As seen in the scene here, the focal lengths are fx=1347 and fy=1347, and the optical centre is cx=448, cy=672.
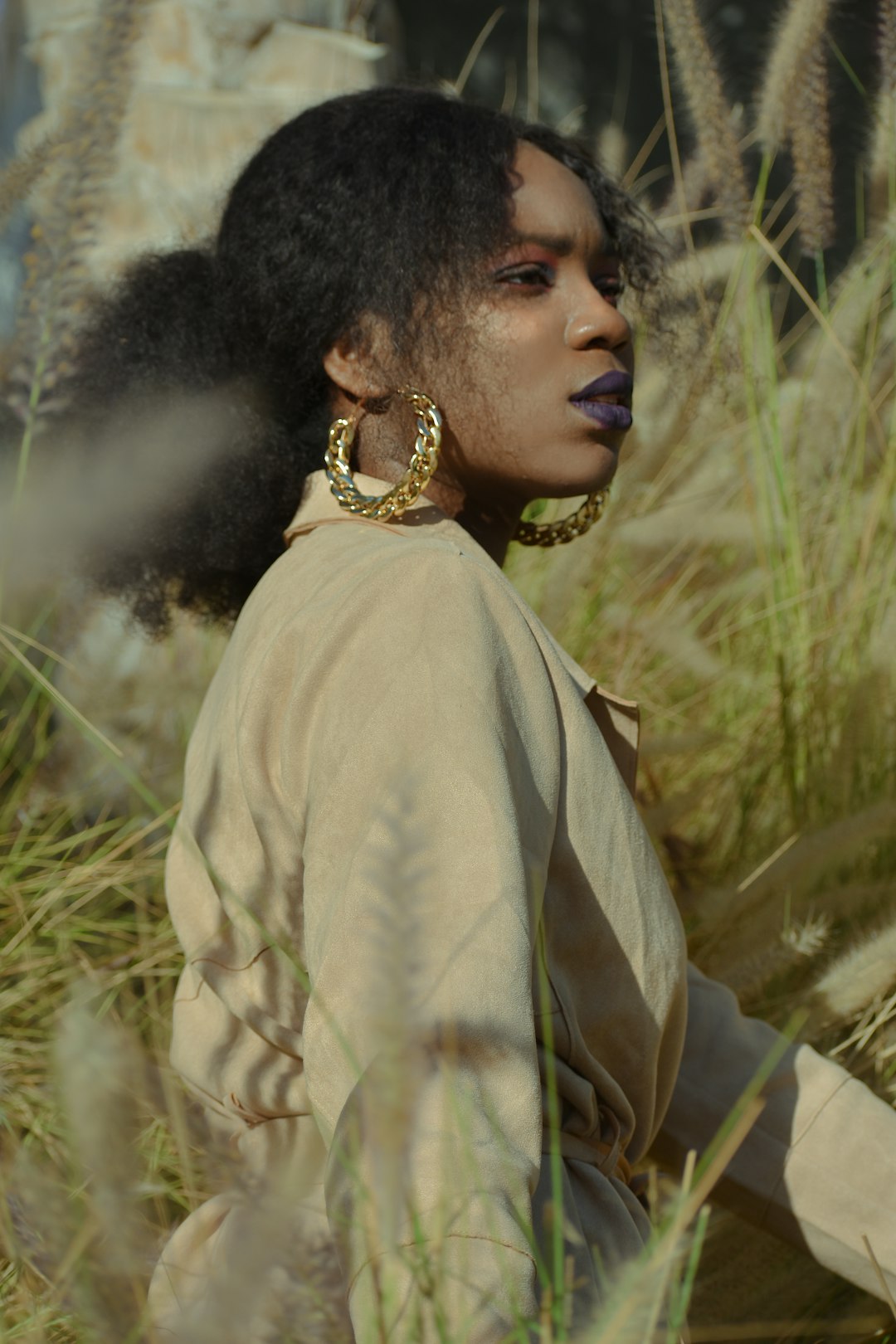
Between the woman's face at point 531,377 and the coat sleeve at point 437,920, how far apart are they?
259 mm

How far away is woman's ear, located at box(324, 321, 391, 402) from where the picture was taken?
109cm

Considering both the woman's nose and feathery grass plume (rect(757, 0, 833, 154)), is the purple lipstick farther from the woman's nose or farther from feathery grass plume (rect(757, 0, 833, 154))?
feathery grass plume (rect(757, 0, 833, 154))

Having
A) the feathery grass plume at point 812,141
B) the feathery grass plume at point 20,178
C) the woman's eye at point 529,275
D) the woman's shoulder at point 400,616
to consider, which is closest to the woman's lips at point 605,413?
the woman's eye at point 529,275

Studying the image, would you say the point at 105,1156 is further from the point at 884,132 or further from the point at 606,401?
the point at 884,132

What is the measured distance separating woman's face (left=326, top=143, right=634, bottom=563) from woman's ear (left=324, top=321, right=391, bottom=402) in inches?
1.0

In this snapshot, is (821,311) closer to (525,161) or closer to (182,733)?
(525,161)

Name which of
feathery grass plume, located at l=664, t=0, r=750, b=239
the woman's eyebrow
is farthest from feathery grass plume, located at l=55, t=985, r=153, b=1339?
feathery grass plume, located at l=664, t=0, r=750, b=239

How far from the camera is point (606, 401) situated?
42.3 inches

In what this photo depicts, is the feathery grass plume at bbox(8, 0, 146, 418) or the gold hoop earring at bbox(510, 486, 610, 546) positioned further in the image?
the gold hoop earring at bbox(510, 486, 610, 546)

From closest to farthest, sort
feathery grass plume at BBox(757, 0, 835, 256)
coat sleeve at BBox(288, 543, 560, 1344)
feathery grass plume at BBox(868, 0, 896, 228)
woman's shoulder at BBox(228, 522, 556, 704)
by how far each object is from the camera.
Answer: coat sleeve at BBox(288, 543, 560, 1344) → woman's shoulder at BBox(228, 522, 556, 704) → feathery grass plume at BBox(868, 0, 896, 228) → feathery grass plume at BBox(757, 0, 835, 256)

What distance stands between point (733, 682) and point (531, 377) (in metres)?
0.92

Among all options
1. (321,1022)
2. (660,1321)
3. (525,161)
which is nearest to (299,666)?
(321,1022)

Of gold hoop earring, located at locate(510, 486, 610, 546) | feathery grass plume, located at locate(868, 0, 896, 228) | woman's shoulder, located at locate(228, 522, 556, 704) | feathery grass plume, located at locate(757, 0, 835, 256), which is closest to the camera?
woman's shoulder, located at locate(228, 522, 556, 704)

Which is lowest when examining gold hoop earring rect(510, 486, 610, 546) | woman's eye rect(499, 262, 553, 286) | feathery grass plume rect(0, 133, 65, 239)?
gold hoop earring rect(510, 486, 610, 546)
